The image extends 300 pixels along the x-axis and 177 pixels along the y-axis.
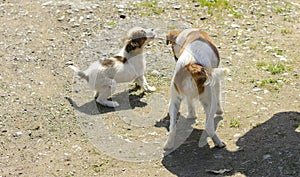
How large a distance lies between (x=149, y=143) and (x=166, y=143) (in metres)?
0.33

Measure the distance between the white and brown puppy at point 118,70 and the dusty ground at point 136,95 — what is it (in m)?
0.29

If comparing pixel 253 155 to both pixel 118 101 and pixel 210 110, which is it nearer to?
pixel 210 110

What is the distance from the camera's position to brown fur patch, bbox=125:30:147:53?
27.7 ft

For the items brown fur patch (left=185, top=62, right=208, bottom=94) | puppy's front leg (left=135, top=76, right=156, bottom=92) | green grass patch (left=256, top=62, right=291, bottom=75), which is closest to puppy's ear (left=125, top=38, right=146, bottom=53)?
puppy's front leg (left=135, top=76, right=156, bottom=92)

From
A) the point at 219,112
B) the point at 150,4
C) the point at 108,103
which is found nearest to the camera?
the point at 219,112

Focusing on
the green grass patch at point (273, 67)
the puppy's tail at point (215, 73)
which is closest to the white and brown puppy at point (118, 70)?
the green grass patch at point (273, 67)

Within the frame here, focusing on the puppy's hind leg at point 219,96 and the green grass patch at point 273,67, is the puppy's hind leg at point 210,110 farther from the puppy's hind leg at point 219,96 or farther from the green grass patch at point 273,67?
the green grass patch at point 273,67

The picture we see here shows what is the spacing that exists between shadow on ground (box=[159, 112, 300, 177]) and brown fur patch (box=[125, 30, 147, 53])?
182cm

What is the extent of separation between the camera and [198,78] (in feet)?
21.6

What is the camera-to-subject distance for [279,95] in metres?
8.24

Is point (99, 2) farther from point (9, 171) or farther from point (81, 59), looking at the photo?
point (9, 171)

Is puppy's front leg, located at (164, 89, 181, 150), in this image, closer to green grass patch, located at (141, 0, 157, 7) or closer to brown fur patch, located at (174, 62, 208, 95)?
brown fur patch, located at (174, 62, 208, 95)

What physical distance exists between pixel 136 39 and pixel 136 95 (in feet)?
3.00

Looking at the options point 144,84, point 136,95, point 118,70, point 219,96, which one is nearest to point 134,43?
point 118,70
